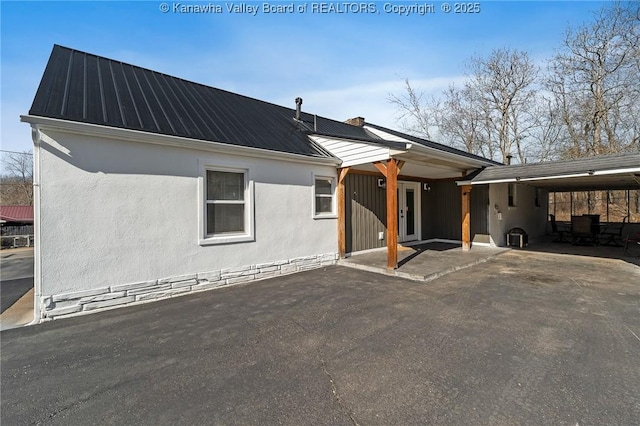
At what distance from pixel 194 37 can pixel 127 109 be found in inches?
163

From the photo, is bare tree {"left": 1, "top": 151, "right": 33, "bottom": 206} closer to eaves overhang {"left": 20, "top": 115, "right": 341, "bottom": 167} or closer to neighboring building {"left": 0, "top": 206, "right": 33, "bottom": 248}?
neighboring building {"left": 0, "top": 206, "right": 33, "bottom": 248}

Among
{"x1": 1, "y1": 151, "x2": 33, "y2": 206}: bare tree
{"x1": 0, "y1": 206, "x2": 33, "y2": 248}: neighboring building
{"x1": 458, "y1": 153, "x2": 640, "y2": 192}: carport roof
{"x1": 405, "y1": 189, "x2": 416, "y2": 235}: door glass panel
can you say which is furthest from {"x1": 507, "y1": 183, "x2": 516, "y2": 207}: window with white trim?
{"x1": 1, "y1": 151, "x2": 33, "y2": 206}: bare tree

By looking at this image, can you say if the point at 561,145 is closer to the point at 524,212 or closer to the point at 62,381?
the point at 524,212

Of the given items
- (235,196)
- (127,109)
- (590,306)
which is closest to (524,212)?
(590,306)

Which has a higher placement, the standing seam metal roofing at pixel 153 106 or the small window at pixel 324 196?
the standing seam metal roofing at pixel 153 106

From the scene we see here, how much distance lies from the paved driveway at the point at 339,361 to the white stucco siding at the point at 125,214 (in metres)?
0.69

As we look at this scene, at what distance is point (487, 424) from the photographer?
1965 mm

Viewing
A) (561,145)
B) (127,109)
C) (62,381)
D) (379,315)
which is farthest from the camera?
(561,145)

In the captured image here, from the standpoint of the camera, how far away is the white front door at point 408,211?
1006 cm

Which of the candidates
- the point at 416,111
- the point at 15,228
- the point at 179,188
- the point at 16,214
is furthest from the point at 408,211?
the point at 16,214

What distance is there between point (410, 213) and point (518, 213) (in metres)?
4.59

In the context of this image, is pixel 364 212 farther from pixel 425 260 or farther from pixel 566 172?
pixel 566 172

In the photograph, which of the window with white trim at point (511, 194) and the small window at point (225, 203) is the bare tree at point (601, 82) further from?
the small window at point (225, 203)

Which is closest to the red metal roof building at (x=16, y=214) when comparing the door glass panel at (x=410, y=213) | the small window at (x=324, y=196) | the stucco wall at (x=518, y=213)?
the small window at (x=324, y=196)
